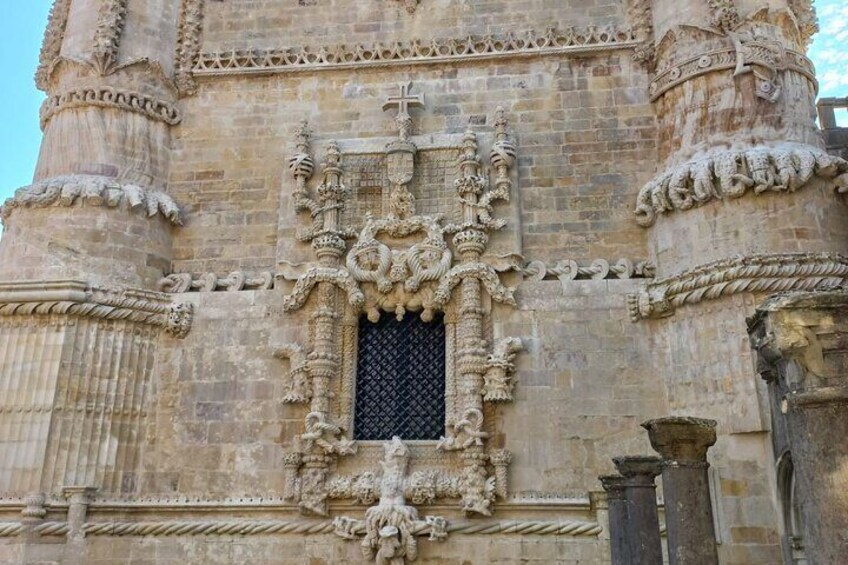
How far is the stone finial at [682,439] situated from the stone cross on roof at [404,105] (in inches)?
265

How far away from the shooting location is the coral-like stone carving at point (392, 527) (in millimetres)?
9055

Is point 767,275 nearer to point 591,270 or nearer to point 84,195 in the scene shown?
point 591,270

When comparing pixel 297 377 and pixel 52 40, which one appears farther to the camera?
pixel 52 40

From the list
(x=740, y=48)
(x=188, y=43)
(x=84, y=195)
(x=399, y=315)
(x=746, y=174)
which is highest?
(x=188, y=43)

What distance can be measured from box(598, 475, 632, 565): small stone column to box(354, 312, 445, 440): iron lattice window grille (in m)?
3.16

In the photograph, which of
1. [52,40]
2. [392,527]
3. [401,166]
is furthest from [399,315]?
[52,40]

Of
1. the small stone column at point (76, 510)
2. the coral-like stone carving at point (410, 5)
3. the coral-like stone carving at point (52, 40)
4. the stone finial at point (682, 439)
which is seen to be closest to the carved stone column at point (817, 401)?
the stone finial at point (682, 439)

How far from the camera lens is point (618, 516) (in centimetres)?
702

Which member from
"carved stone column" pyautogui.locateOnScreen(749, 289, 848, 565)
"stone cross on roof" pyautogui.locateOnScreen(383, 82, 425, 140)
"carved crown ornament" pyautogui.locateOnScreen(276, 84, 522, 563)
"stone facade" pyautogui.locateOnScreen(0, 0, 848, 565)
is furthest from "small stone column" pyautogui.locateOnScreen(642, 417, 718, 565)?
"stone cross on roof" pyautogui.locateOnScreen(383, 82, 425, 140)

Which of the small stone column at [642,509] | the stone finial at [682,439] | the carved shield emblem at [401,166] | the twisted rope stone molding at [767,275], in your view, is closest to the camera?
the stone finial at [682,439]

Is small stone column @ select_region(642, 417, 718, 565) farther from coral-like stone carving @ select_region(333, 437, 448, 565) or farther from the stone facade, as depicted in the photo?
coral-like stone carving @ select_region(333, 437, 448, 565)

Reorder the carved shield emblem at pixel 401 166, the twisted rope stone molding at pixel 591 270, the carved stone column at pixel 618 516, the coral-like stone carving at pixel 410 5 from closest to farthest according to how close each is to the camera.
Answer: the carved stone column at pixel 618 516 < the twisted rope stone molding at pixel 591 270 < the carved shield emblem at pixel 401 166 < the coral-like stone carving at pixel 410 5

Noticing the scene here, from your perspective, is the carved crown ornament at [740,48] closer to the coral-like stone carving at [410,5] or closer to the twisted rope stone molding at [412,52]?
the twisted rope stone molding at [412,52]

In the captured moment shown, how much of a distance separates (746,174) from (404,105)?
15.7 feet
